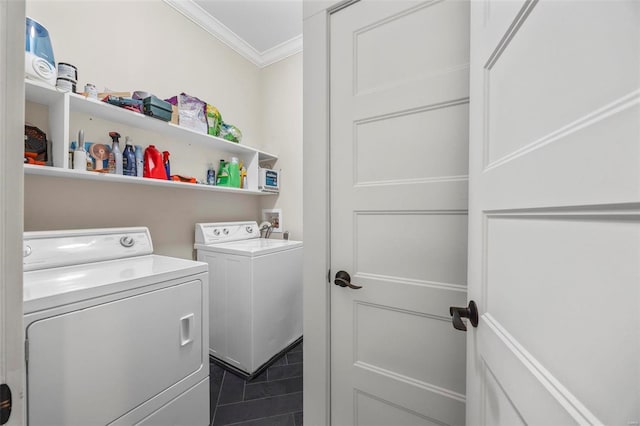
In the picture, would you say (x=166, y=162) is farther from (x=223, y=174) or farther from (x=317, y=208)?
(x=317, y=208)

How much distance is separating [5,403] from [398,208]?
1.04 m

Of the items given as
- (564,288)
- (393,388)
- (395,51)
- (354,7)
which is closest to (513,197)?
(564,288)

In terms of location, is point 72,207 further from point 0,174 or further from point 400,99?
point 400,99

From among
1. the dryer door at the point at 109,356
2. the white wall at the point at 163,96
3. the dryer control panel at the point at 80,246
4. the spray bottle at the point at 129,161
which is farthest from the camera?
the spray bottle at the point at 129,161

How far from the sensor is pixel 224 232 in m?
2.28

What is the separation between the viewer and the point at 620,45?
0.80 ft

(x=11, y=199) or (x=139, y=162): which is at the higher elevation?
(x=139, y=162)

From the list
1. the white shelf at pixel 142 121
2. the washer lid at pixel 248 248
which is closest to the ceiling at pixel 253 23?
the white shelf at pixel 142 121

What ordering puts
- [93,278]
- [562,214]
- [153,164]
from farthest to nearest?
[153,164] < [93,278] < [562,214]

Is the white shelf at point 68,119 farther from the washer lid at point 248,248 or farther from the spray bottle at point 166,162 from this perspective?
the washer lid at point 248,248

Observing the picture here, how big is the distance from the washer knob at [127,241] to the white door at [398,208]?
141 centimetres

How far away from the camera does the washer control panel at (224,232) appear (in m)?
2.12

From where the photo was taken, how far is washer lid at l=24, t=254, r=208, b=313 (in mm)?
863

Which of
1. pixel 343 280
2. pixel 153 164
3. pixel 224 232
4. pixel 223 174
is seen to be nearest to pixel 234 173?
pixel 223 174
